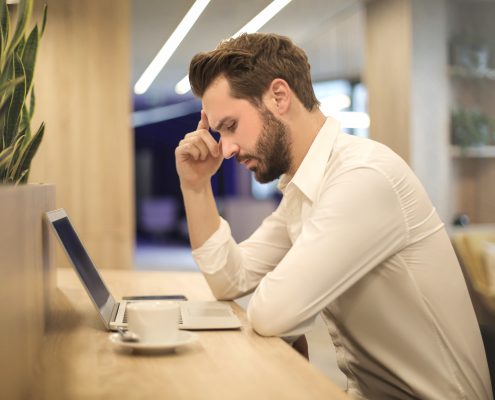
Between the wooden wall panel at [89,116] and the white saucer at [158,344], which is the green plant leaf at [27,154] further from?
the wooden wall panel at [89,116]

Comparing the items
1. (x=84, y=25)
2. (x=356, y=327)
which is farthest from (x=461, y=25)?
(x=356, y=327)

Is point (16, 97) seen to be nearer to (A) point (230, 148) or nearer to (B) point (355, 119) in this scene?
(A) point (230, 148)

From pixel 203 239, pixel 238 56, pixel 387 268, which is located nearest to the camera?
pixel 387 268

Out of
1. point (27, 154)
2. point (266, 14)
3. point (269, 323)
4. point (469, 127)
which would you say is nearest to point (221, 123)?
point (27, 154)

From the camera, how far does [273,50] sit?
5.56 feet

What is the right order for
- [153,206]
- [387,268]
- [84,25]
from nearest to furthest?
[387,268] → [84,25] → [153,206]

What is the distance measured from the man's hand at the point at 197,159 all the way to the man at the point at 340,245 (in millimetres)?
66

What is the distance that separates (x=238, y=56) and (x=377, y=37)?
13.0 feet

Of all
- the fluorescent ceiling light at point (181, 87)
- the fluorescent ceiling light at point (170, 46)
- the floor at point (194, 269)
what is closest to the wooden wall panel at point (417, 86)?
the floor at point (194, 269)

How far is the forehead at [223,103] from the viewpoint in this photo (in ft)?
5.44

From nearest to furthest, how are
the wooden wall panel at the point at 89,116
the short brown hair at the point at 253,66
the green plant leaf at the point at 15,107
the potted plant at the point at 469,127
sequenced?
the green plant leaf at the point at 15,107 < the short brown hair at the point at 253,66 < the wooden wall panel at the point at 89,116 < the potted plant at the point at 469,127

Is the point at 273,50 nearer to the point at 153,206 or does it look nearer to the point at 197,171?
the point at 197,171

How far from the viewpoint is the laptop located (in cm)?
131

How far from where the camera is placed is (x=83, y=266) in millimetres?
1401
